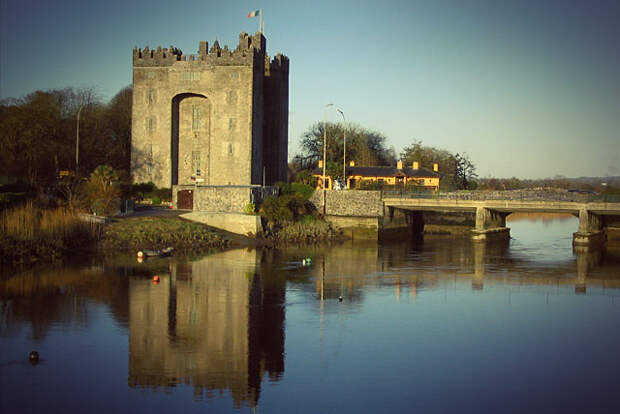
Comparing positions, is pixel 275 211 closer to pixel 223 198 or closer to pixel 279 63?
pixel 223 198

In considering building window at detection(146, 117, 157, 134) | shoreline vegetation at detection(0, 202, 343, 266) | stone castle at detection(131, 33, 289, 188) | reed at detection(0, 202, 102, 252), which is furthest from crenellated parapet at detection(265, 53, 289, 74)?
reed at detection(0, 202, 102, 252)

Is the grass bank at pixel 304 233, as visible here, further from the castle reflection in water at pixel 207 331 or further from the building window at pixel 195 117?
the building window at pixel 195 117

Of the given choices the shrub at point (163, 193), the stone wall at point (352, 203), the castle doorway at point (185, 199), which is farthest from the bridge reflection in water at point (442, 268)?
the shrub at point (163, 193)

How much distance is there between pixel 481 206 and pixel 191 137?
28850mm

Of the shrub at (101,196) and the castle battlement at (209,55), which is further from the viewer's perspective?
the castle battlement at (209,55)

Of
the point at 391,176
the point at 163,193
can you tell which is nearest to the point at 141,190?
the point at 163,193

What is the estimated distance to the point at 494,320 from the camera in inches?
1079

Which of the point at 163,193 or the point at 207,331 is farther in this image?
the point at 163,193

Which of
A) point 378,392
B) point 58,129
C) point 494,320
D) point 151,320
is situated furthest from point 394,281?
point 58,129

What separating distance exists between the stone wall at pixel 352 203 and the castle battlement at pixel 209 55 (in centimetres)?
1491

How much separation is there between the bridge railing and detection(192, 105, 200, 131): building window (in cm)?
1961

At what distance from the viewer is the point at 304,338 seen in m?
23.5

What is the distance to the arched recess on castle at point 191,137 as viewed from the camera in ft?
213

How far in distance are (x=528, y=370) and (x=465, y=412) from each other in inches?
179
